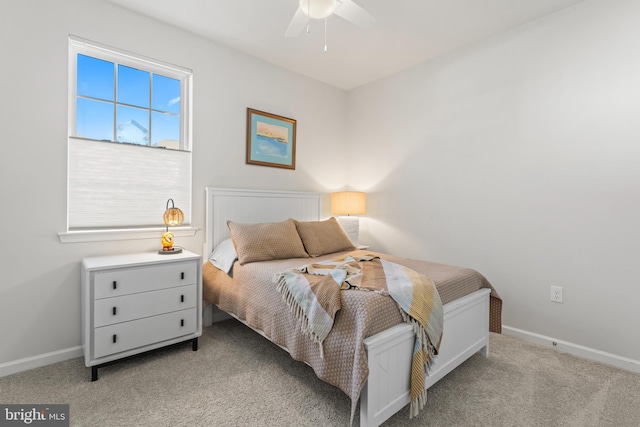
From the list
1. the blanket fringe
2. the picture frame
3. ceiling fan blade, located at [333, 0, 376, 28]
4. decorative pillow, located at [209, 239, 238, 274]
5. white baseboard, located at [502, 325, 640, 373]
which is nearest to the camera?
the blanket fringe

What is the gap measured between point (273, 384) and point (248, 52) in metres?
2.91

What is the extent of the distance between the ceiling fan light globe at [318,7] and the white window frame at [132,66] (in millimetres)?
1493

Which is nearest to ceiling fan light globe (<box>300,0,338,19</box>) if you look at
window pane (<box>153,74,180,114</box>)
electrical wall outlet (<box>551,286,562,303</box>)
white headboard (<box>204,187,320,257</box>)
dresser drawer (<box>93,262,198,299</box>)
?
window pane (<box>153,74,180,114</box>)

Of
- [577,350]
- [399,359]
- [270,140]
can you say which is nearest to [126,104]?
[270,140]

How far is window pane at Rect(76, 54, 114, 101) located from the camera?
2.36 metres

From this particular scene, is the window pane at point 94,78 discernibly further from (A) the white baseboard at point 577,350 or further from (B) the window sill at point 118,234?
(A) the white baseboard at point 577,350

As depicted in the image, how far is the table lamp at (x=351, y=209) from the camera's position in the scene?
11.9 ft

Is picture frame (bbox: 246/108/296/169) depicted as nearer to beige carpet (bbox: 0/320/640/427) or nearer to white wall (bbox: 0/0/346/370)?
white wall (bbox: 0/0/346/370)

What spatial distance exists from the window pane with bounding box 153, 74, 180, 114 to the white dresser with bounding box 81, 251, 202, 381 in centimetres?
128

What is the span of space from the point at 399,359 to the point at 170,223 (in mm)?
1952

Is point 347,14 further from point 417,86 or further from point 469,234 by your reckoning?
point 469,234

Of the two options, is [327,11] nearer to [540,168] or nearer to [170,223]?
[170,223]

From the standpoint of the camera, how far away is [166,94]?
9.11 feet

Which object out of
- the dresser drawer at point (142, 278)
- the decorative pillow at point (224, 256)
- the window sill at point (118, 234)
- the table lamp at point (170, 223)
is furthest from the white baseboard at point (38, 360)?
the decorative pillow at point (224, 256)
